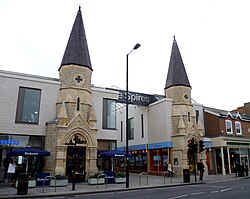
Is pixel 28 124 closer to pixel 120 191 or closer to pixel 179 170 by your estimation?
pixel 120 191

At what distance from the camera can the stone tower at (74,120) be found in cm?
2112

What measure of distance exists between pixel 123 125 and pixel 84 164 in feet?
57.3

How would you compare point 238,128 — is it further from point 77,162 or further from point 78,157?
point 77,162

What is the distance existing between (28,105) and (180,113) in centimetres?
1684

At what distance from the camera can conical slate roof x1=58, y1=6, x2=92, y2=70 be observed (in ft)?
79.0

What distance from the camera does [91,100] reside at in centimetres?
2489

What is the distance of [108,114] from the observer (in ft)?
87.1

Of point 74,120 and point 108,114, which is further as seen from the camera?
point 108,114

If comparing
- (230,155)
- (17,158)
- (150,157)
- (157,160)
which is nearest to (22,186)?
(17,158)

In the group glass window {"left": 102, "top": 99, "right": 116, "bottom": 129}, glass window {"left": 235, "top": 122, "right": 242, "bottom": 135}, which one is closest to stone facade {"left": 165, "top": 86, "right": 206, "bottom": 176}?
glass window {"left": 235, "top": 122, "right": 242, "bottom": 135}

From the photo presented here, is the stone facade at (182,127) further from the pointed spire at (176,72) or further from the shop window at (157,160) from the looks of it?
the shop window at (157,160)

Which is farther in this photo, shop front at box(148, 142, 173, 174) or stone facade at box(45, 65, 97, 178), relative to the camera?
shop front at box(148, 142, 173, 174)

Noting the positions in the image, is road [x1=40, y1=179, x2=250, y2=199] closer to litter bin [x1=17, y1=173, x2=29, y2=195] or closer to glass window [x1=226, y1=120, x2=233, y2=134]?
litter bin [x1=17, y1=173, x2=29, y2=195]

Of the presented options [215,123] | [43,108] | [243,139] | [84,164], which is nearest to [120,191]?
[84,164]
